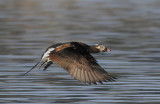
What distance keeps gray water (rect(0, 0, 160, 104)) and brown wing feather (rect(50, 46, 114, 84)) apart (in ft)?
1.23

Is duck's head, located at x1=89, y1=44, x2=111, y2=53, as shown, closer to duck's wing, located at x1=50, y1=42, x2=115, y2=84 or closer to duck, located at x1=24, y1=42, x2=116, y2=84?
duck, located at x1=24, y1=42, x2=116, y2=84

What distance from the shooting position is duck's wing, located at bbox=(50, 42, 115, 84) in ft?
29.1

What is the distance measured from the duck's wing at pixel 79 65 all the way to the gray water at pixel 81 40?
0.37m

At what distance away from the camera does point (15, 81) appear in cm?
1059

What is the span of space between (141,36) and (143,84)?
7.39m

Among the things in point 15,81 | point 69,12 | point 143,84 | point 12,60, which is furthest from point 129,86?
point 69,12

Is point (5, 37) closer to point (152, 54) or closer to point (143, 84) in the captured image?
point (152, 54)

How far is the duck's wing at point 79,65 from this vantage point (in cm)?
886

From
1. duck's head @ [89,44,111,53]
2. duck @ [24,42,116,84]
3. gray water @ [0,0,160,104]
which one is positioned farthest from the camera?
duck's head @ [89,44,111,53]

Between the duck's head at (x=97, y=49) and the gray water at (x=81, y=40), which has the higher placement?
the duck's head at (x=97, y=49)

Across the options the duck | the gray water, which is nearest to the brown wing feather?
the duck

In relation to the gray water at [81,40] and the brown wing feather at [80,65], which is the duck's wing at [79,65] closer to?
the brown wing feather at [80,65]

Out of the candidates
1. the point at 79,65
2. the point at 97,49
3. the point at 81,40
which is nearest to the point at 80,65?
the point at 79,65

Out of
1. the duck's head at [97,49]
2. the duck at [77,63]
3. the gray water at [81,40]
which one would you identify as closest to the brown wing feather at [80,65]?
the duck at [77,63]
